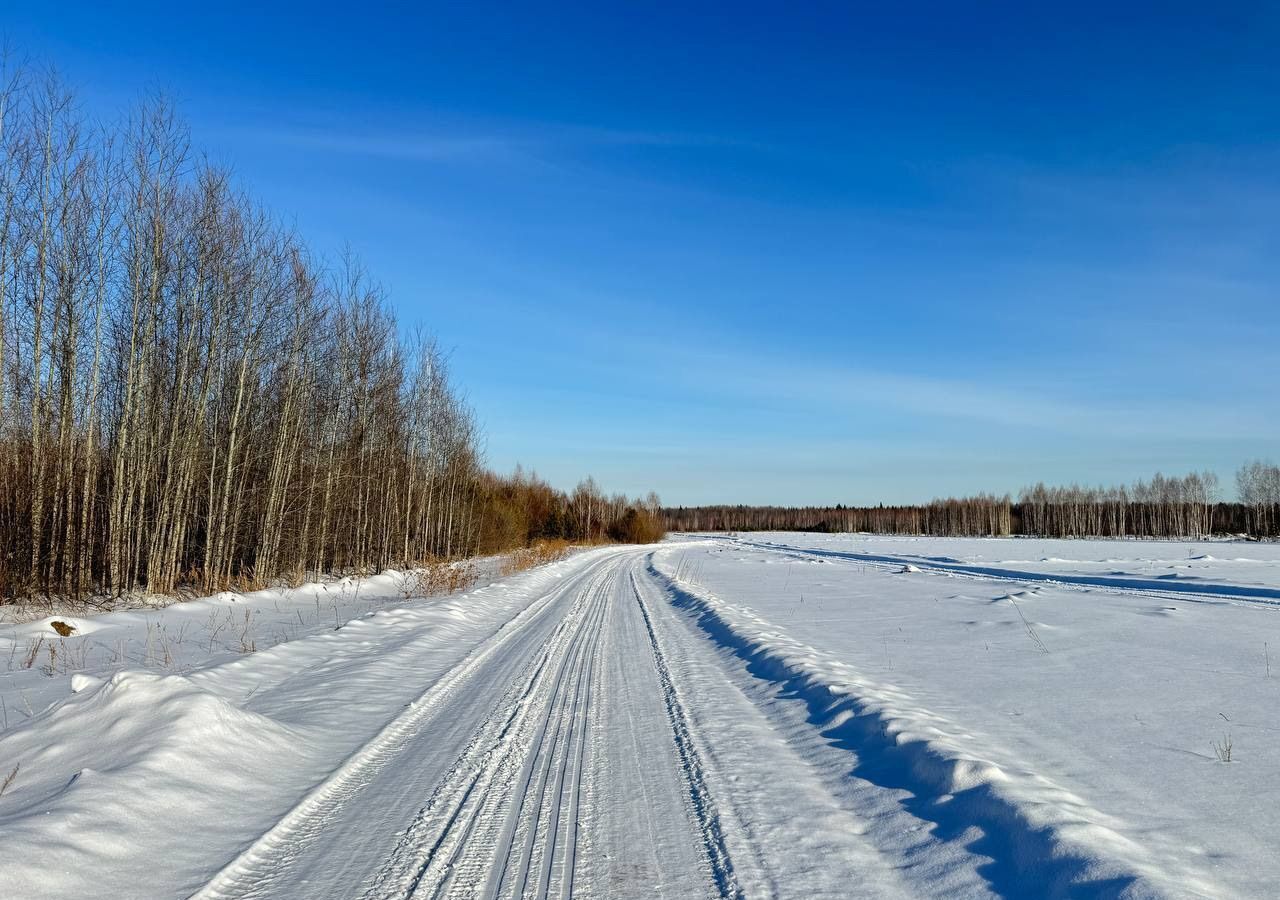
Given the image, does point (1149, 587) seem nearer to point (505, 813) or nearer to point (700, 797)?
point (700, 797)

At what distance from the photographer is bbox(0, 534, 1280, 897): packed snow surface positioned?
11.4 feet

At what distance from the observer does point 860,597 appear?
16969 mm

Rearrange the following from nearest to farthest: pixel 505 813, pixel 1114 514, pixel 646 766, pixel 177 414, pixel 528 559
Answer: pixel 505 813
pixel 646 766
pixel 177 414
pixel 528 559
pixel 1114 514

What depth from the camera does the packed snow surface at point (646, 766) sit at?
348cm

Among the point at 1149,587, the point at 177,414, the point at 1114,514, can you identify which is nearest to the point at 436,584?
the point at 177,414

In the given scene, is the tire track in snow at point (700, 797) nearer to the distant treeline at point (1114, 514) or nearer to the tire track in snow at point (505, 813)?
the tire track in snow at point (505, 813)

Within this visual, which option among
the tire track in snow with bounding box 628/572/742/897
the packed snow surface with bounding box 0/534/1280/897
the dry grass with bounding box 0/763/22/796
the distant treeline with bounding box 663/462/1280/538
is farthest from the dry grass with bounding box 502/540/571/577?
the distant treeline with bounding box 663/462/1280/538

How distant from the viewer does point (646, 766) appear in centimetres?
507

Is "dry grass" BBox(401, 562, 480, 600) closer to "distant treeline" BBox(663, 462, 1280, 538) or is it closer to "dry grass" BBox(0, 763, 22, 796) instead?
"dry grass" BBox(0, 763, 22, 796)

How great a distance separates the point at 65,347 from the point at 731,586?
1655 cm

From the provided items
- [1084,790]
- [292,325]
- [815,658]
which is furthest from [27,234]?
[1084,790]

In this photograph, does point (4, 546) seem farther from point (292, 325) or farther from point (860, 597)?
point (860, 597)

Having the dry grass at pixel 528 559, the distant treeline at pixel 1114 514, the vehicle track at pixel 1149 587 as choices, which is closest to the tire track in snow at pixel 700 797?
the vehicle track at pixel 1149 587

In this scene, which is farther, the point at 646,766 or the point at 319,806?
the point at 646,766
